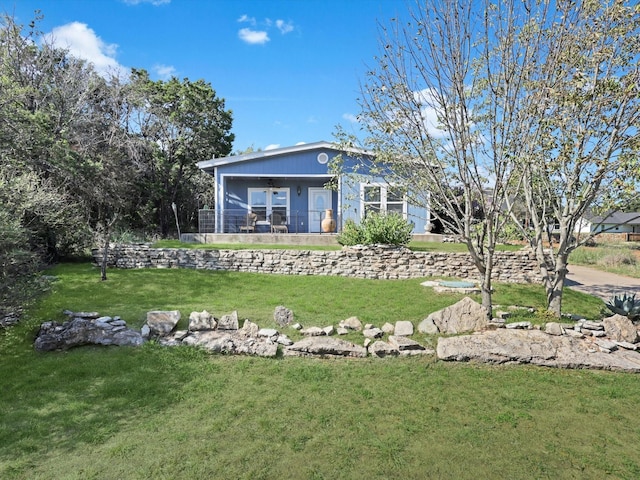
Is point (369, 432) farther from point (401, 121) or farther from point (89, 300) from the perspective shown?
point (89, 300)

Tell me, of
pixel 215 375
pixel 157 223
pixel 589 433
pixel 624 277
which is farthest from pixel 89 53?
pixel 624 277

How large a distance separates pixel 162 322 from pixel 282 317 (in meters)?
2.03

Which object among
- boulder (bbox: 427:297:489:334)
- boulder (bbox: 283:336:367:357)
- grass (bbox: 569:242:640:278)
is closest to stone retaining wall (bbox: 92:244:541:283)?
boulder (bbox: 427:297:489:334)

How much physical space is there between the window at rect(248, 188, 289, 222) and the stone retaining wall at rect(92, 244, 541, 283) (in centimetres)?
653

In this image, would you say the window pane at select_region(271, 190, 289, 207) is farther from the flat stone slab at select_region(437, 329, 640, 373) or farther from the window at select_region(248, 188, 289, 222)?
the flat stone slab at select_region(437, 329, 640, 373)

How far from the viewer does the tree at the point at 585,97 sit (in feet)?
19.3

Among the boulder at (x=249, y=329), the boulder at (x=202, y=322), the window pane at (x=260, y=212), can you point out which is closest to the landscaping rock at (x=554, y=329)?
the boulder at (x=249, y=329)

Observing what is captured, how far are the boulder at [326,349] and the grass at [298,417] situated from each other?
217 mm

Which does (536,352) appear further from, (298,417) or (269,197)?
(269,197)

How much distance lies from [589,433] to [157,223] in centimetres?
2150

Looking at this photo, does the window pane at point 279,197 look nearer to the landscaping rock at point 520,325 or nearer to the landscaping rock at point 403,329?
the landscaping rock at point 403,329

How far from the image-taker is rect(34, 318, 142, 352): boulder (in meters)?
5.64

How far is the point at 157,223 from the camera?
21406mm

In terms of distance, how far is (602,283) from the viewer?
11648mm
